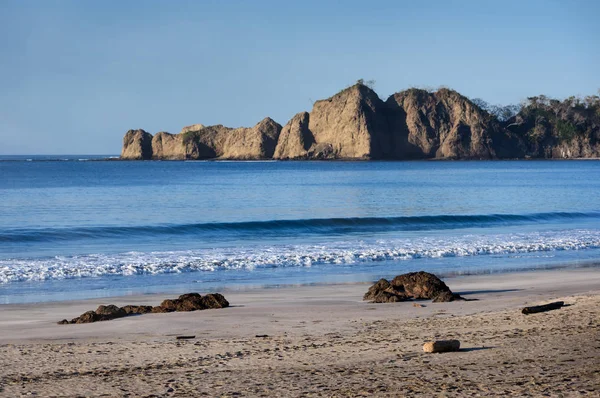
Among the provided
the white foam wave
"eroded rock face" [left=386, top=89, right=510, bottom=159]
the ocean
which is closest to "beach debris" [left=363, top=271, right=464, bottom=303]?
the ocean

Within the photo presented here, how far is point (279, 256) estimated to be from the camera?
797 inches

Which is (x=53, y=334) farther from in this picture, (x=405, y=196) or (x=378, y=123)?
(x=378, y=123)

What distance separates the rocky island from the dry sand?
162589 mm

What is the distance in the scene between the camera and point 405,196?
168 ft

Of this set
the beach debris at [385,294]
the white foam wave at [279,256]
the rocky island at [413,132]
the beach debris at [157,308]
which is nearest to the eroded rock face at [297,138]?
the rocky island at [413,132]

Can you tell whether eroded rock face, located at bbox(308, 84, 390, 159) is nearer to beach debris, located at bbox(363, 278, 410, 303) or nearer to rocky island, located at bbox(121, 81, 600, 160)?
rocky island, located at bbox(121, 81, 600, 160)

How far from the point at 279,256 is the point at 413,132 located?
16873cm

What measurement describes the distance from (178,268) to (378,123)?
166 metres


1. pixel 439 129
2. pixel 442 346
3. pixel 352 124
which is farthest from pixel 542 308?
pixel 439 129

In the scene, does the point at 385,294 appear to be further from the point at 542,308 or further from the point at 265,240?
the point at 265,240

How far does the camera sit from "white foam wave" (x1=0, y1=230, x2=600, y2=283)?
57.8 ft

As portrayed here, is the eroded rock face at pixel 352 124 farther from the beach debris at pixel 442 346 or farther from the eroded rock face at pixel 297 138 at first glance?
the beach debris at pixel 442 346

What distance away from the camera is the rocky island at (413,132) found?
17788cm

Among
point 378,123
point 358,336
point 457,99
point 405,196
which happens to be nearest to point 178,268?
point 358,336
